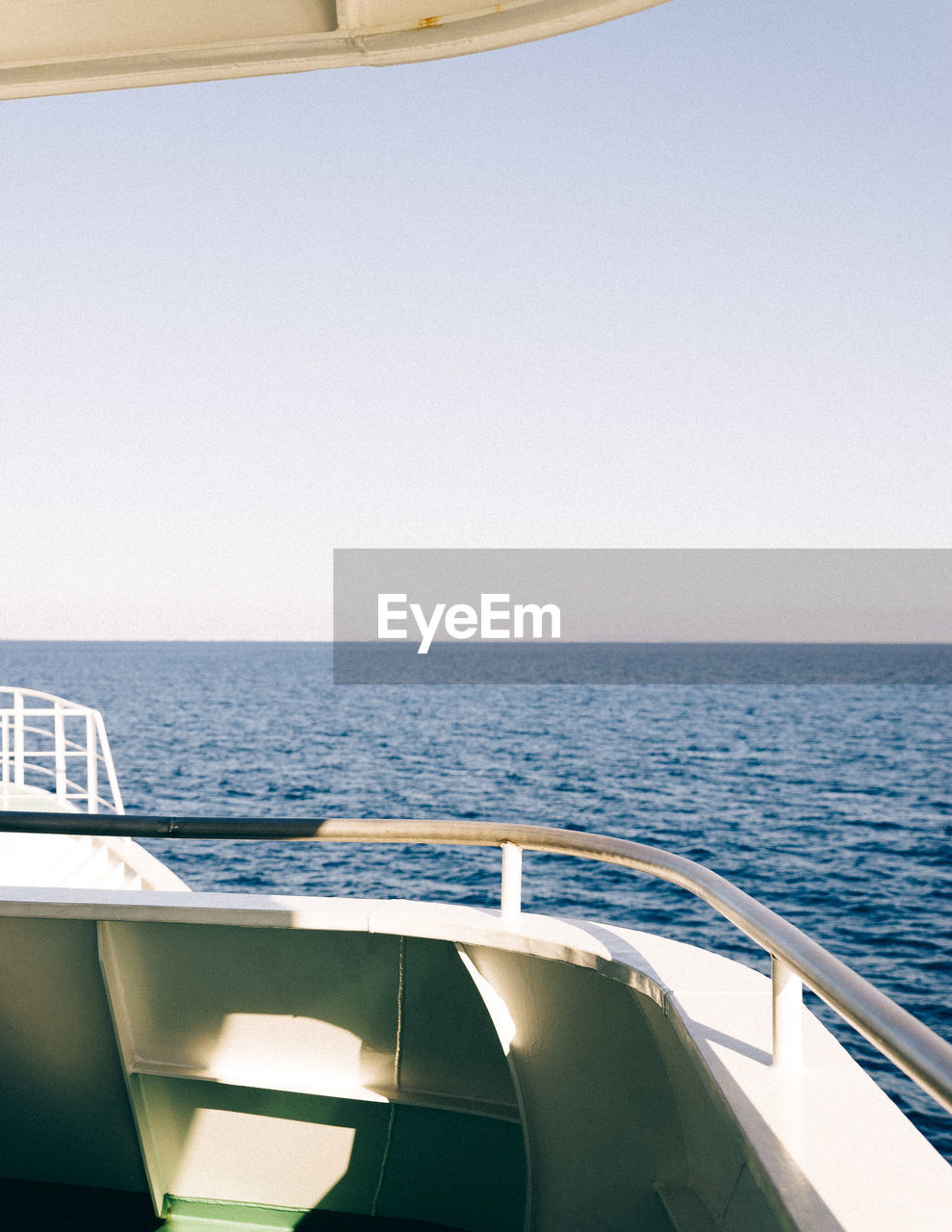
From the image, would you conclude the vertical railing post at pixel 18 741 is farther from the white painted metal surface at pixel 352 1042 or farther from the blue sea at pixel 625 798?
the white painted metal surface at pixel 352 1042

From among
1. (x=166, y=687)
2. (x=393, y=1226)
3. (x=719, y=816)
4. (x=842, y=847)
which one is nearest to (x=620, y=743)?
(x=719, y=816)

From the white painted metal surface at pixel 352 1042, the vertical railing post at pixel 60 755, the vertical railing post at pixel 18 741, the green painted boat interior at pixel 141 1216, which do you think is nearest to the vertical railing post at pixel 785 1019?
the white painted metal surface at pixel 352 1042

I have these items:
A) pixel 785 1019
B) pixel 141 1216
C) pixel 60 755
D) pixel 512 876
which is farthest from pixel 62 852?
pixel 785 1019

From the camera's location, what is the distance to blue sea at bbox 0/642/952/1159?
14.5 metres

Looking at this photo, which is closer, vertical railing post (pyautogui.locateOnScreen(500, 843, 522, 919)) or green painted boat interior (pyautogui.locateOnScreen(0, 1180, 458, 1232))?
vertical railing post (pyautogui.locateOnScreen(500, 843, 522, 919))

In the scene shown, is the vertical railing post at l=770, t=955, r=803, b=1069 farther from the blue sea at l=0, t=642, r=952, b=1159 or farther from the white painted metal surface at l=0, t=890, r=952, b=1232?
the blue sea at l=0, t=642, r=952, b=1159

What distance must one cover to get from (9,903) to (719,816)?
73.9 feet

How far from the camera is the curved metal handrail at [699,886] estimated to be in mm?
1126

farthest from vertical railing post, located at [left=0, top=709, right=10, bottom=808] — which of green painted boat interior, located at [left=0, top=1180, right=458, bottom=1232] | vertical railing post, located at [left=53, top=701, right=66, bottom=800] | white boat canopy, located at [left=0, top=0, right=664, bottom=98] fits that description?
white boat canopy, located at [left=0, top=0, right=664, bottom=98]

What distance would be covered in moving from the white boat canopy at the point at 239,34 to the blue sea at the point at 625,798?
540 centimetres

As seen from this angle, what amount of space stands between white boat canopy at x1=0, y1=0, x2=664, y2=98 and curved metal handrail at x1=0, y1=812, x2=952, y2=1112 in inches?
56.0

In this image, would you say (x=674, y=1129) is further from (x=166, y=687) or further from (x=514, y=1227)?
(x=166, y=687)

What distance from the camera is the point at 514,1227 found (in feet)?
8.30

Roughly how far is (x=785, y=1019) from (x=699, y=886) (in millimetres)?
306
